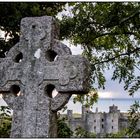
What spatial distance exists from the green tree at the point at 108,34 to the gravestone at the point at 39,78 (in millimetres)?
3113

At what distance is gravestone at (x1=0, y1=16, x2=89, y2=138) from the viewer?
510 cm

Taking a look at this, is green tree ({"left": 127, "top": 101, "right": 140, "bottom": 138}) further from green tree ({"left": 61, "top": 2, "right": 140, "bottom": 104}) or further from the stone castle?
the stone castle

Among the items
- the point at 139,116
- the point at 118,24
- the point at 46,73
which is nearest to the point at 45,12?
the point at 118,24

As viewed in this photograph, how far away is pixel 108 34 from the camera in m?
9.66

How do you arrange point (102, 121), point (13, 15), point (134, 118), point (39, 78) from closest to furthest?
1. point (39, 78)
2. point (13, 15)
3. point (134, 118)
4. point (102, 121)

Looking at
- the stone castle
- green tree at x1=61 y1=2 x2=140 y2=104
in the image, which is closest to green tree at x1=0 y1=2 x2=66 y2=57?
green tree at x1=61 y1=2 x2=140 y2=104

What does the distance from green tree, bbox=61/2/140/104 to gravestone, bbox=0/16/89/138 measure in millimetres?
3113

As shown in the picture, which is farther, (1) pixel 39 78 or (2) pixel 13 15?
(2) pixel 13 15

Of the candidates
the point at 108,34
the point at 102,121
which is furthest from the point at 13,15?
the point at 102,121

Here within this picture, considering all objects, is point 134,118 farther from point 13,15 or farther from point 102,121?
point 102,121

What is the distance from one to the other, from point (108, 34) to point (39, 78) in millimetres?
4569

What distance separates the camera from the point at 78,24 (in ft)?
29.6

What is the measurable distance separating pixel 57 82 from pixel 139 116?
141 inches

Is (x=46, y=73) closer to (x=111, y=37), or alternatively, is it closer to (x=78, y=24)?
(x=78, y=24)
